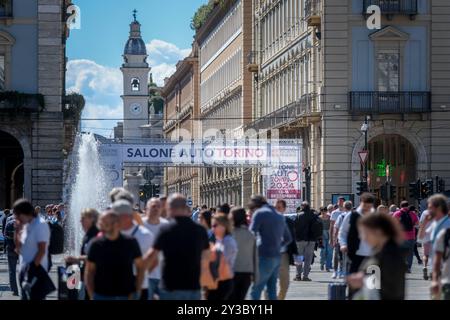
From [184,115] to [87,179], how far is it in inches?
3006

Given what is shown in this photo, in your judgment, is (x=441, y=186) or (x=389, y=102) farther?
(x=389, y=102)

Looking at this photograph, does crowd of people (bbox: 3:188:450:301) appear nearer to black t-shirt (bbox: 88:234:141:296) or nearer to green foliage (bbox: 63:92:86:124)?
black t-shirt (bbox: 88:234:141:296)

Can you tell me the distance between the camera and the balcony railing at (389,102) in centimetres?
5831

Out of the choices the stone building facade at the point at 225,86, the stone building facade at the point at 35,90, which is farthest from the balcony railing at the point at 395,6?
the stone building facade at the point at 225,86

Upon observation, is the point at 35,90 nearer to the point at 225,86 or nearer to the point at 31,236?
the point at 225,86

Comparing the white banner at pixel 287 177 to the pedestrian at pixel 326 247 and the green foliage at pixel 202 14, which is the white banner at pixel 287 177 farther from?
the green foliage at pixel 202 14

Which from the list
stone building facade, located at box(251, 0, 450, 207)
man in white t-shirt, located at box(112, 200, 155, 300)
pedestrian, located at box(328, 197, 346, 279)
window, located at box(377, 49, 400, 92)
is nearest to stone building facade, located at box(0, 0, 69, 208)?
stone building facade, located at box(251, 0, 450, 207)

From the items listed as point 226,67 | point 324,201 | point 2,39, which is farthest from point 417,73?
point 226,67

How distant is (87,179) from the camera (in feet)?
182

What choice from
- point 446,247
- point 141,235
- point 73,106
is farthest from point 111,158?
point 446,247

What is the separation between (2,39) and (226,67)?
38.8 m

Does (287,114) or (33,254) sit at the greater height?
(287,114)

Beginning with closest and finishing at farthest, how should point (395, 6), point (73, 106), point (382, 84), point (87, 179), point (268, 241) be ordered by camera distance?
1. point (268, 241)
2. point (87, 179)
3. point (395, 6)
4. point (382, 84)
5. point (73, 106)

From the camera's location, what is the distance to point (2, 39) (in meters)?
61.3
